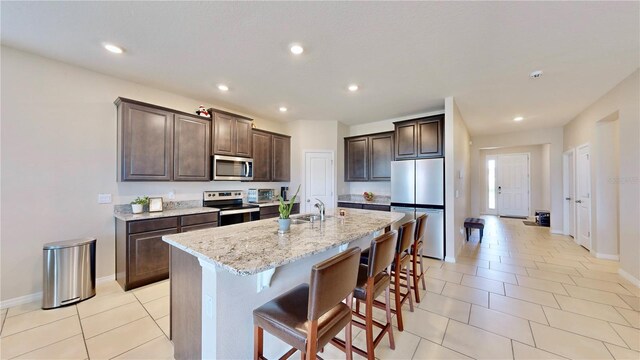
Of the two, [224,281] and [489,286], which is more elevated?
[224,281]

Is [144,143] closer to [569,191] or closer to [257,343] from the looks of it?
[257,343]

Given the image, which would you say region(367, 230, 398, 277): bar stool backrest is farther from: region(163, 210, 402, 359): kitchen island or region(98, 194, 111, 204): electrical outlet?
region(98, 194, 111, 204): electrical outlet

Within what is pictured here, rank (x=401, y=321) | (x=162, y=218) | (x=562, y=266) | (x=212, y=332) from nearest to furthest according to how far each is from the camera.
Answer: (x=212, y=332) → (x=401, y=321) → (x=162, y=218) → (x=562, y=266)

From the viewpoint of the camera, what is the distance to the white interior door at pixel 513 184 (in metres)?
7.95

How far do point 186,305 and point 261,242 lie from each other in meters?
0.65

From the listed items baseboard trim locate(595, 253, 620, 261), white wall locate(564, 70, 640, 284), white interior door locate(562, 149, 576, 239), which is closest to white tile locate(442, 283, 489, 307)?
white wall locate(564, 70, 640, 284)

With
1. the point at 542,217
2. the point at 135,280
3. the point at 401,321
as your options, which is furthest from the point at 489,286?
the point at 542,217

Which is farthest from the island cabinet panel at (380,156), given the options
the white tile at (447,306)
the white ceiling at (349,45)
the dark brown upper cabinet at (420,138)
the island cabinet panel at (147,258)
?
the island cabinet panel at (147,258)

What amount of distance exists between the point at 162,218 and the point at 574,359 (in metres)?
4.17

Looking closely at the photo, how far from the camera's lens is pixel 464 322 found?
2.20m

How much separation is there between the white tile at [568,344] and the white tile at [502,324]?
0.22 ft

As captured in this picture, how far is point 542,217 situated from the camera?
670cm

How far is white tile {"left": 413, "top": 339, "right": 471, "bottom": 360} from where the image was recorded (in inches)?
69.7

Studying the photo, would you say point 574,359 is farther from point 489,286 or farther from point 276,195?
point 276,195
